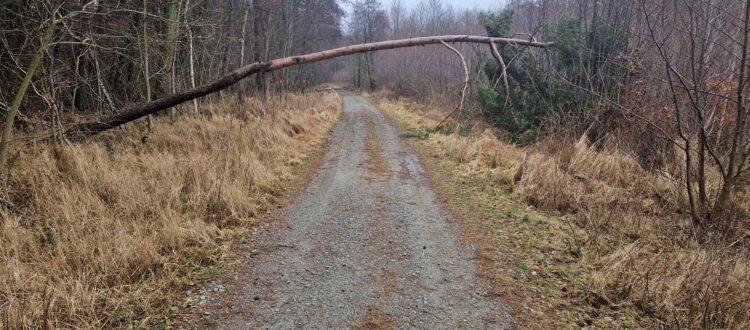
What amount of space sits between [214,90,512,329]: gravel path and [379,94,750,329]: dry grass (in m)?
0.49

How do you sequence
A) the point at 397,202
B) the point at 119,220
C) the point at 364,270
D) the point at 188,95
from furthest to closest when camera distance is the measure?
the point at 188,95, the point at 397,202, the point at 119,220, the point at 364,270

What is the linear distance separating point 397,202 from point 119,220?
352 cm

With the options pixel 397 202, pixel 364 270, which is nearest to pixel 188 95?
pixel 397 202

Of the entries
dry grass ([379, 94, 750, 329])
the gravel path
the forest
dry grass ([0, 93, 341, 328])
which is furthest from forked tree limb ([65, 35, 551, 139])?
dry grass ([379, 94, 750, 329])

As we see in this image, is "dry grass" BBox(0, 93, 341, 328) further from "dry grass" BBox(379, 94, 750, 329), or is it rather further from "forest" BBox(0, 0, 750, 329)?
"dry grass" BBox(379, 94, 750, 329)

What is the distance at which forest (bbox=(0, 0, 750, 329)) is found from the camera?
3148 mm

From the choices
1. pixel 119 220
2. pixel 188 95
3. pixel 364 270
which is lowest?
pixel 364 270

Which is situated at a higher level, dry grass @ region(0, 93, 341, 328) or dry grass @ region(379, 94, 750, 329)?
dry grass @ region(0, 93, 341, 328)

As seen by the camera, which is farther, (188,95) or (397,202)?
(188,95)

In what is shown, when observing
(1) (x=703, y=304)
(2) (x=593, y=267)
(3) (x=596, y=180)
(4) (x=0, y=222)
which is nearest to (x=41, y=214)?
(4) (x=0, y=222)

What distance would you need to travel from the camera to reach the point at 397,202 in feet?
19.0

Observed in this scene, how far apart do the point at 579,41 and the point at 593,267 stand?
7629 mm

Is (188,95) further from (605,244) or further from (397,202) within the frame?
(605,244)

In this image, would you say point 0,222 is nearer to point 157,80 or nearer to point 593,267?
point 593,267
